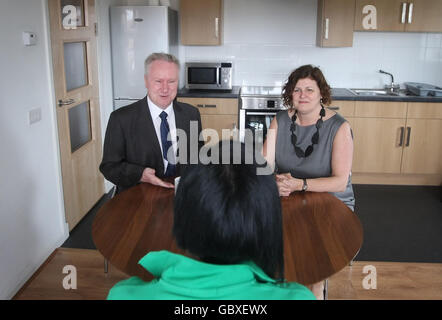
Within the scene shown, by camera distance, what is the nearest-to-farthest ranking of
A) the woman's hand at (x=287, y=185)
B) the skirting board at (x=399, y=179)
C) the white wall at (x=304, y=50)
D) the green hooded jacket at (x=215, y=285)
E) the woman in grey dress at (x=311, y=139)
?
the green hooded jacket at (x=215, y=285) → the woman's hand at (x=287, y=185) → the woman in grey dress at (x=311, y=139) → the skirting board at (x=399, y=179) → the white wall at (x=304, y=50)

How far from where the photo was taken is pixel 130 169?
7.14 feet

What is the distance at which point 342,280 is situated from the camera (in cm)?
265

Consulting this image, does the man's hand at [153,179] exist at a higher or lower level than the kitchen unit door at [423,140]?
higher

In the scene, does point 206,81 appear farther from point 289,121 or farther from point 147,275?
point 147,275

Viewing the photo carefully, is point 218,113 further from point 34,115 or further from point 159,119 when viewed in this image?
point 159,119

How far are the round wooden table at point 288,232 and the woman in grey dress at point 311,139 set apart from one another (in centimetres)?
26

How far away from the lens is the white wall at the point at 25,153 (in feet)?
8.21

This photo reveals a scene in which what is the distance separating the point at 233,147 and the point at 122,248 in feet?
2.33

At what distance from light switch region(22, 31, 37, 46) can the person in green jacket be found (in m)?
2.22

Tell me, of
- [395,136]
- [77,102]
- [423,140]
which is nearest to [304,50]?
[395,136]

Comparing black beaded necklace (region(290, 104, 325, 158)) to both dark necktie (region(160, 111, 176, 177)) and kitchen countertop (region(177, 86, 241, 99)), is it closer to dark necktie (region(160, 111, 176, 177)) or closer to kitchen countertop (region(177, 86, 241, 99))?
dark necktie (region(160, 111, 176, 177))

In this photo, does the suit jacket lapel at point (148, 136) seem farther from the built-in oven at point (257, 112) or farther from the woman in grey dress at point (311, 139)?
the built-in oven at point (257, 112)

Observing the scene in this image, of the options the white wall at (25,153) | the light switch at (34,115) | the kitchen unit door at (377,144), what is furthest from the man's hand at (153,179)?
the kitchen unit door at (377,144)
